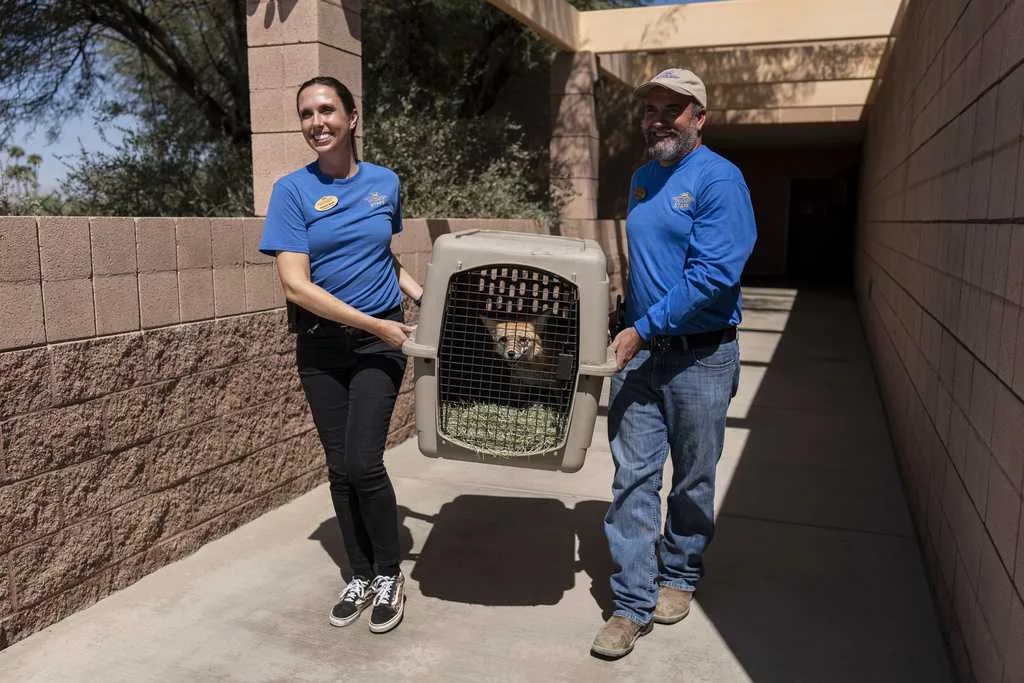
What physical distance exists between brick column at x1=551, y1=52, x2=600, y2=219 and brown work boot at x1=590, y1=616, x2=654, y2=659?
7.55m

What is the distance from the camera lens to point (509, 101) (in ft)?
43.9

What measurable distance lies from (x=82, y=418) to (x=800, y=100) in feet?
39.6

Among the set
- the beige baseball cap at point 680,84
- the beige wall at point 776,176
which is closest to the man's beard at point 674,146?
the beige baseball cap at point 680,84

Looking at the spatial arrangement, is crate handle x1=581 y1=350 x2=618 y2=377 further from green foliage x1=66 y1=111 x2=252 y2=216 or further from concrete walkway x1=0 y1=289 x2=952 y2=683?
green foliage x1=66 y1=111 x2=252 y2=216

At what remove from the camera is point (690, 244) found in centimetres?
298

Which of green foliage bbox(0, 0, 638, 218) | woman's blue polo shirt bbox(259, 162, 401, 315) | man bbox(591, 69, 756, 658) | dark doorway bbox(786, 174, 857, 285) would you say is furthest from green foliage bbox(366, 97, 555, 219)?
dark doorway bbox(786, 174, 857, 285)

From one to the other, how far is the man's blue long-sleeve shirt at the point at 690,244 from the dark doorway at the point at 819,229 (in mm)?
19501

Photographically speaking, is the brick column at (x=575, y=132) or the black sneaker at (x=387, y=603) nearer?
the black sneaker at (x=387, y=603)

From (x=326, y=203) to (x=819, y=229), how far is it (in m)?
21.3

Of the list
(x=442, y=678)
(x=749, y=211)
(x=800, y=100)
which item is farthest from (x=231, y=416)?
(x=800, y=100)

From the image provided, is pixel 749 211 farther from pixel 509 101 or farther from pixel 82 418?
pixel 509 101

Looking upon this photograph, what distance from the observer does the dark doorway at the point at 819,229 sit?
22109mm

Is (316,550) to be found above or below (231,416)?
below

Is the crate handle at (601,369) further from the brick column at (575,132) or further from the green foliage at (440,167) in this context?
the brick column at (575,132)
